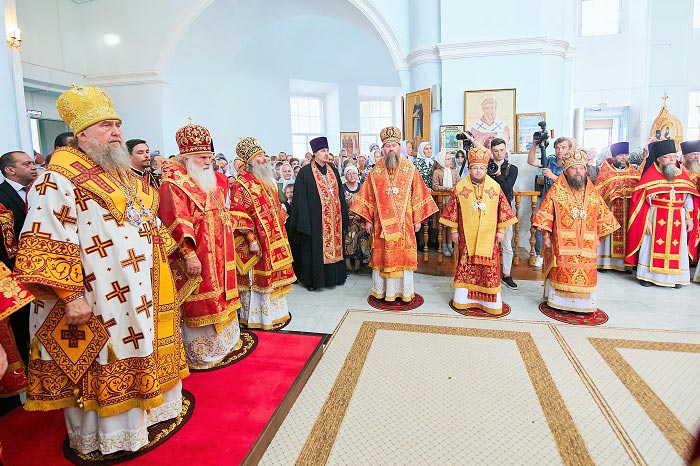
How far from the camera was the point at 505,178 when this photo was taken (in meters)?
5.05

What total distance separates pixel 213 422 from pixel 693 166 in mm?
6167

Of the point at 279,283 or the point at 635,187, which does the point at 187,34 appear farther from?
the point at 635,187

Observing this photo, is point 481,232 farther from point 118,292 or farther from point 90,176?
point 90,176

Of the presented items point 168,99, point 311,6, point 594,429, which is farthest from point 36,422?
point 311,6

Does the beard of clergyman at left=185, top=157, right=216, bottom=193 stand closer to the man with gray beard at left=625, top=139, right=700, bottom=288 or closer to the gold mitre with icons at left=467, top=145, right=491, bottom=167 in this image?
the gold mitre with icons at left=467, top=145, right=491, bottom=167

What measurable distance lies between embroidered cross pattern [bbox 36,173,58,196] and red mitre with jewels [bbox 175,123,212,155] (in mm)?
1322

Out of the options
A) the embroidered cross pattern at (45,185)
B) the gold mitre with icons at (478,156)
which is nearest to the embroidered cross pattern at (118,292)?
the embroidered cross pattern at (45,185)

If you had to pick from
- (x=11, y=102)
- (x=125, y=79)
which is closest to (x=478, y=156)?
(x=11, y=102)

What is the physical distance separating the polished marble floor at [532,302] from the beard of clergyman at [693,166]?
143 centimetres

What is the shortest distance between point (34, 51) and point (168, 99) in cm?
267

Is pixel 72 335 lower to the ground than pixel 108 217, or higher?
lower

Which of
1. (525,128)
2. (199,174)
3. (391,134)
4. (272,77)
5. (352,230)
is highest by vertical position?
(272,77)

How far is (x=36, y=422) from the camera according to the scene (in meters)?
2.44

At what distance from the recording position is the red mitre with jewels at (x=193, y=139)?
121 inches
